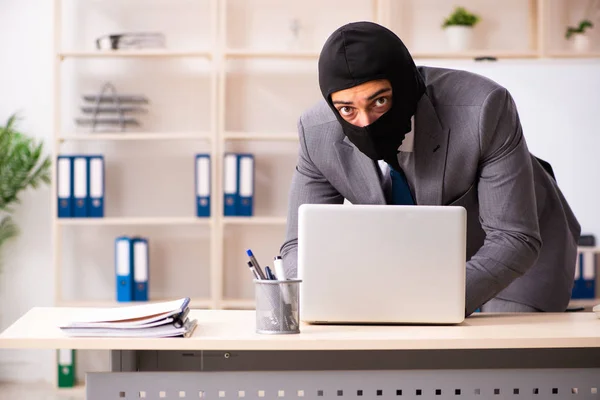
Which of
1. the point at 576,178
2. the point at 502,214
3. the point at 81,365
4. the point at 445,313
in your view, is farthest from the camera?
the point at 81,365

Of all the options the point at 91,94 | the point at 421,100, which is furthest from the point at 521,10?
the point at 421,100

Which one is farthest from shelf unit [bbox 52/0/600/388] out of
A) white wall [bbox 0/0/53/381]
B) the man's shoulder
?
the man's shoulder

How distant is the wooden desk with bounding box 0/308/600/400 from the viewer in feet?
4.63

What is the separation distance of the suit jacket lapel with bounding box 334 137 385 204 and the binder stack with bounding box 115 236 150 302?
7.05 feet

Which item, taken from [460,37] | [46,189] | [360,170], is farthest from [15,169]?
[360,170]

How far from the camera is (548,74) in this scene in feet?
12.6

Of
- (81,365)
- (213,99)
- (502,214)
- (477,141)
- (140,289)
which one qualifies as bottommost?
(81,365)

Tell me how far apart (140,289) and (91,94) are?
3.31 feet

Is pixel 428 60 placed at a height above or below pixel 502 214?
above

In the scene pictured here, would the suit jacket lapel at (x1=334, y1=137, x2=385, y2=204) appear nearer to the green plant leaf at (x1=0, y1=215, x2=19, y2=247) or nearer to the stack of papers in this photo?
the stack of papers

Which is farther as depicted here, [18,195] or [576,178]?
[18,195]

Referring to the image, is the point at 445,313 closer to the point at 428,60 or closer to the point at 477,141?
the point at 477,141

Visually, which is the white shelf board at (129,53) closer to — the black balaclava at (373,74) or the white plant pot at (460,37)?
the white plant pot at (460,37)

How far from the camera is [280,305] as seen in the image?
1474mm
